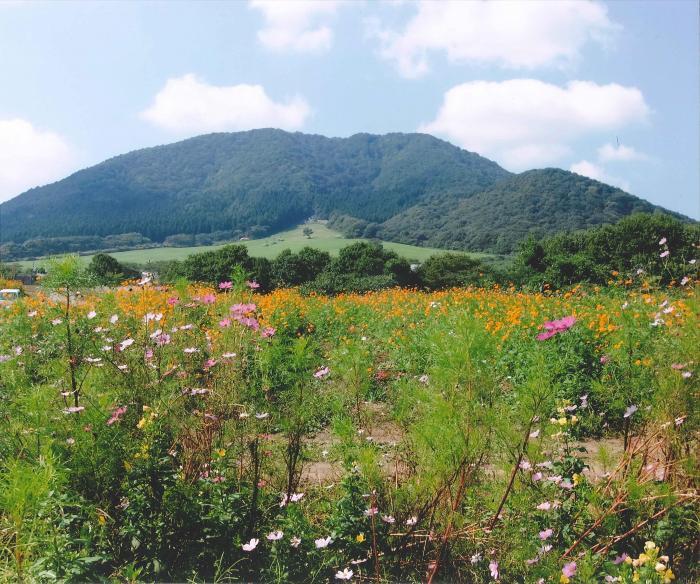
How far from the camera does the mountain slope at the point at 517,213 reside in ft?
187

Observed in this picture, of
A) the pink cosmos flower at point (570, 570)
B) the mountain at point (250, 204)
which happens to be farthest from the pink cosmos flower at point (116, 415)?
the mountain at point (250, 204)

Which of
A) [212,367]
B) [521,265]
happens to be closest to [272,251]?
[521,265]

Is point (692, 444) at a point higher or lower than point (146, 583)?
higher

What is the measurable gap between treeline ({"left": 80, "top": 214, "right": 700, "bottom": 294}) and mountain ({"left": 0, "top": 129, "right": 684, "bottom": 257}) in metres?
8.04

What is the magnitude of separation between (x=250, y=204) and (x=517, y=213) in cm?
3555

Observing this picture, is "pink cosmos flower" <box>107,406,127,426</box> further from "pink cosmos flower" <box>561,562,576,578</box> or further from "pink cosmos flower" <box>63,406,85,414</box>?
"pink cosmos flower" <box>561,562,576,578</box>

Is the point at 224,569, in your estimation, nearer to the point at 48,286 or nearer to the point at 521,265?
the point at 48,286

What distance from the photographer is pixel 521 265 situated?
27.8 m

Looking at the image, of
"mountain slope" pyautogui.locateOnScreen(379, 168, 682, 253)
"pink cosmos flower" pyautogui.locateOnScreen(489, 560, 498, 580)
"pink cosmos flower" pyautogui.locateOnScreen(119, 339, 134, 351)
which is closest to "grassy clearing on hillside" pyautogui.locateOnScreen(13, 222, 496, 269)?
"mountain slope" pyautogui.locateOnScreen(379, 168, 682, 253)

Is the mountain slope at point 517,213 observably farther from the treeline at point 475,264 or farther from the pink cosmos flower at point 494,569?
the pink cosmos flower at point 494,569

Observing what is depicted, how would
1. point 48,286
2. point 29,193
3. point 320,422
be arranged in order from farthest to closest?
point 29,193 < point 320,422 < point 48,286

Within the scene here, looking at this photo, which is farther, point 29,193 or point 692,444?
point 29,193

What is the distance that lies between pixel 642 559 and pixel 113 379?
2857mm

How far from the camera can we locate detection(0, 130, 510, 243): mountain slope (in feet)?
156
